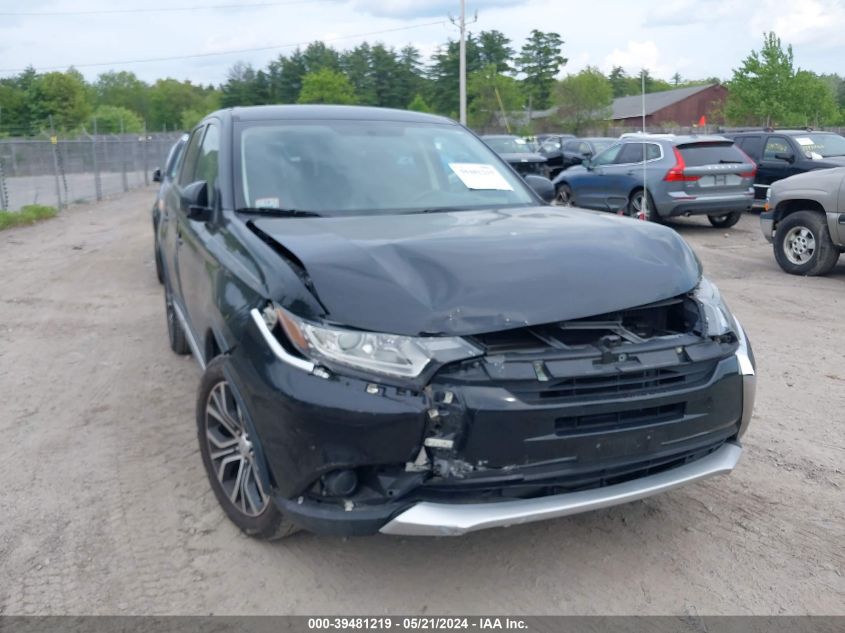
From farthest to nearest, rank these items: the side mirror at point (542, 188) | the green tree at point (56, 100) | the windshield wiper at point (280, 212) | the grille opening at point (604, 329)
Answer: the green tree at point (56, 100)
the side mirror at point (542, 188)
the windshield wiper at point (280, 212)
the grille opening at point (604, 329)

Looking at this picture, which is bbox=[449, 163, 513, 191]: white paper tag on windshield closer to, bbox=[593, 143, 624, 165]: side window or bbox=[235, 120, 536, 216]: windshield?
bbox=[235, 120, 536, 216]: windshield

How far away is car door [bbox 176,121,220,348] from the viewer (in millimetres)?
4043

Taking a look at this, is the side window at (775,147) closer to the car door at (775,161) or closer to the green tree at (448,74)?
the car door at (775,161)

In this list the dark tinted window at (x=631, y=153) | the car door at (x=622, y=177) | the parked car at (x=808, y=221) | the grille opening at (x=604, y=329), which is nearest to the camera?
the grille opening at (x=604, y=329)

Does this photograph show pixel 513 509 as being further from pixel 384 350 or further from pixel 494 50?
pixel 494 50

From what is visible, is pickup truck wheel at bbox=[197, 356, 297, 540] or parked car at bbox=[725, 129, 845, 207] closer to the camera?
pickup truck wheel at bbox=[197, 356, 297, 540]

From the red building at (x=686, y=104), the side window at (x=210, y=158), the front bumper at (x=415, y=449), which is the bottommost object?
the front bumper at (x=415, y=449)

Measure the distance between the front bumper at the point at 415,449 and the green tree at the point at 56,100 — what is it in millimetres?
62424

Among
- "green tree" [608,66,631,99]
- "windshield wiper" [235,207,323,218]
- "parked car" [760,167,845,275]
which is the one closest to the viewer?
"windshield wiper" [235,207,323,218]

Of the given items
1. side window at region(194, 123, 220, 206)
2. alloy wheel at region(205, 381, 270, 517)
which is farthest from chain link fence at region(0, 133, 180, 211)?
alloy wheel at region(205, 381, 270, 517)

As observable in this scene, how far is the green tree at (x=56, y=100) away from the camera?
60.7 meters

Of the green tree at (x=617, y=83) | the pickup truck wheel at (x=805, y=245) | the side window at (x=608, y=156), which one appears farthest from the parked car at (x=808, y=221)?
the green tree at (x=617, y=83)

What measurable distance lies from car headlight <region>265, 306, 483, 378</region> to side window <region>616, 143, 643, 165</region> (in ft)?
40.4

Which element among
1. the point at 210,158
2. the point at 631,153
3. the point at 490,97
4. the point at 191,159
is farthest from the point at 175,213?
the point at 490,97
